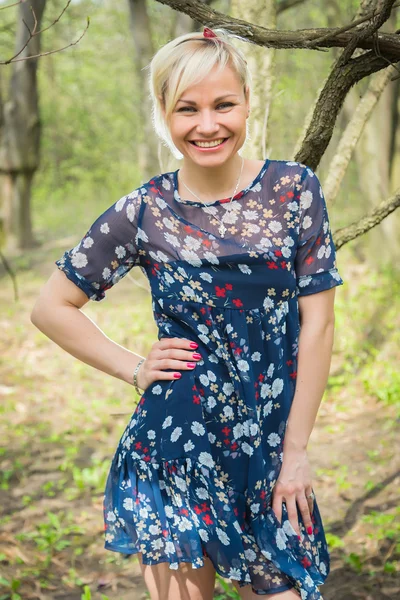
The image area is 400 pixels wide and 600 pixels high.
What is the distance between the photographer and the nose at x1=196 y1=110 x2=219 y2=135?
2018 mm

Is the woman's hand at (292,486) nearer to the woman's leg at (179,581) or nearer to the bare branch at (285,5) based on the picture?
the woman's leg at (179,581)

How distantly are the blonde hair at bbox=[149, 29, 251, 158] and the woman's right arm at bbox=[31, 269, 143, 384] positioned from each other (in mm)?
634

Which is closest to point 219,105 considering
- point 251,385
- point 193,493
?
point 251,385

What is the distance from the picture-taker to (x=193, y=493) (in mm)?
2137

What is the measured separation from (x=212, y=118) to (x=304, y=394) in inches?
33.6

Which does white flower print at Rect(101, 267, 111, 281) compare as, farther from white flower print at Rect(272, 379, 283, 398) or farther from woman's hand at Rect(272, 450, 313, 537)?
woman's hand at Rect(272, 450, 313, 537)

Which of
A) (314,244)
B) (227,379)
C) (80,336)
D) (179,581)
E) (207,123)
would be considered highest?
(207,123)

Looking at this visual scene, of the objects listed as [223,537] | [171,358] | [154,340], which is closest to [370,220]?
[171,358]

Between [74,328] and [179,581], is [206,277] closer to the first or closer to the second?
[74,328]

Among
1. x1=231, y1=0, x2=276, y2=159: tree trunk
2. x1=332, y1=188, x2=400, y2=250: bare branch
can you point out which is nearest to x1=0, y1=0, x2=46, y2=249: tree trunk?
x1=231, y1=0, x2=276, y2=159: tree trunk

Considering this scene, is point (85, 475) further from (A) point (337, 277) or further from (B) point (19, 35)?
(B) point (19, 35)

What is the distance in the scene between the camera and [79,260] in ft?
7.29

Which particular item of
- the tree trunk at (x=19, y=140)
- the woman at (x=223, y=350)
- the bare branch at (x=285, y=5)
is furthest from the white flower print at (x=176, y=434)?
the tree trunk at (x=19, y=140)

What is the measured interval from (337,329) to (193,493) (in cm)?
557
